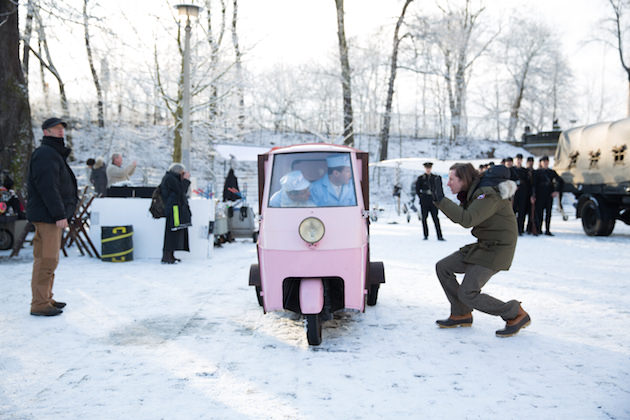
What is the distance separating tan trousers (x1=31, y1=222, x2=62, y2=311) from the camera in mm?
5723

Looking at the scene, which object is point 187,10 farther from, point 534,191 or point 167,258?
point 534,191

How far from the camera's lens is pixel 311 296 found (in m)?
4.80

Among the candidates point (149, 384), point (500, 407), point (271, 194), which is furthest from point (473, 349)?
point (149, 384)

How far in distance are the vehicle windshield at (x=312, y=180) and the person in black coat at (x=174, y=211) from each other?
4480mm

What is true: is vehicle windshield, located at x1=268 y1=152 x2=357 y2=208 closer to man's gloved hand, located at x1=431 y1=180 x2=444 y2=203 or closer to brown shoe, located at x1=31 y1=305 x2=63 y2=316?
man's gloved hand, located at x1=431 y1=180 x2=444 y2=203

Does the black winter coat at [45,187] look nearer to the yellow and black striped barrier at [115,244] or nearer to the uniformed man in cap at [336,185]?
the uniformed man in cap at [336,185]

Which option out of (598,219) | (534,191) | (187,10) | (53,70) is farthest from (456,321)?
(53,70)

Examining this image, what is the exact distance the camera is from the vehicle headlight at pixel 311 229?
4.91 meters

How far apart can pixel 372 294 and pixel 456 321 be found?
120 cm

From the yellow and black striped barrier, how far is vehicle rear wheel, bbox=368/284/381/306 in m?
5.20

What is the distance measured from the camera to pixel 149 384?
3932 millimetres

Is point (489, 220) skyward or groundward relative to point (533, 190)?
groundward

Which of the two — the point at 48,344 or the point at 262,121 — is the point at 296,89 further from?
the point at 48,344

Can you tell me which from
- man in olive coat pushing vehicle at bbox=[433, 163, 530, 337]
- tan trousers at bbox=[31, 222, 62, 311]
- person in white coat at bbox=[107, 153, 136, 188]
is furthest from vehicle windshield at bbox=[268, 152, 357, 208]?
person in white coat at bbox=[107, 153, 136, 188]
